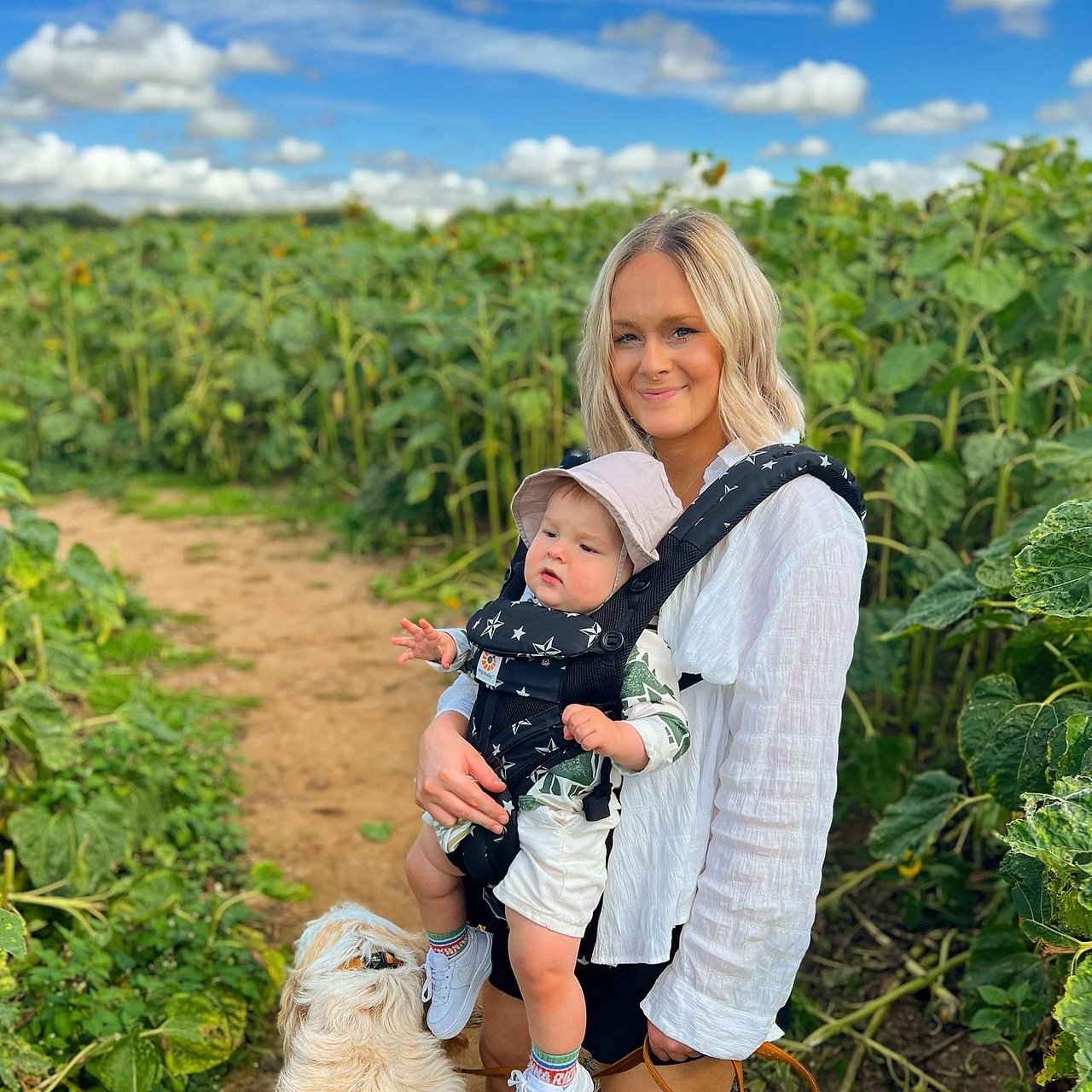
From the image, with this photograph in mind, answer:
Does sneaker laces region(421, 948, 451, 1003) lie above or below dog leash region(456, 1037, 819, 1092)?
above

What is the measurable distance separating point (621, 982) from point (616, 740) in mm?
449

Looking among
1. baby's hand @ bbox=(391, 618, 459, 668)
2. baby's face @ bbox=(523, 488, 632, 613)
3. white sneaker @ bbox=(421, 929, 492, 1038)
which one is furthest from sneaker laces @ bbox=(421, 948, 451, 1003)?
baby's face @ bbox=(523, 488, 632, 613)

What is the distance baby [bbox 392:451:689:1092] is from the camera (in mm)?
1459

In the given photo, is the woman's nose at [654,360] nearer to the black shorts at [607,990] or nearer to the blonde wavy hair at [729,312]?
the blonde wavy hair at [729,312]

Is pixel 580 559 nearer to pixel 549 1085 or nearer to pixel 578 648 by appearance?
pixel 578 648

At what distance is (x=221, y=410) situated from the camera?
299 inches

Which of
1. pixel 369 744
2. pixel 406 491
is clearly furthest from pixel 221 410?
pixel 369 744

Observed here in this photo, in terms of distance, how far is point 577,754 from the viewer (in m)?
1.50

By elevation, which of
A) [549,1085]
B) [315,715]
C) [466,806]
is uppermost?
[466,806]

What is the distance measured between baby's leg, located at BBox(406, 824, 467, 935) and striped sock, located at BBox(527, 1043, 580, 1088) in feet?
0.74

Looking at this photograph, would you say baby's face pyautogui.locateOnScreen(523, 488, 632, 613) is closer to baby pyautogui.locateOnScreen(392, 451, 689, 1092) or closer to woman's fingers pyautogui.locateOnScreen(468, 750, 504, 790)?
baby pyautogui.locateOnScreen(392, 451, 689, 1092)

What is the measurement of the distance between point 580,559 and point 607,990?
633 mm

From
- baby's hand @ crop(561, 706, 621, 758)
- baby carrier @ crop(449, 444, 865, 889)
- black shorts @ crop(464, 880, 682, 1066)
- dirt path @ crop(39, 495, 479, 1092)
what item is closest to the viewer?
baby's hand @ crop(561, 706, 621, 758)

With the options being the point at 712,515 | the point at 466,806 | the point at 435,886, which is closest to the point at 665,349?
the point at 712,515
